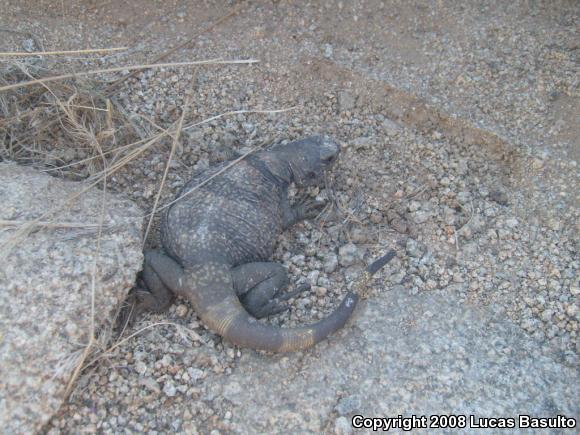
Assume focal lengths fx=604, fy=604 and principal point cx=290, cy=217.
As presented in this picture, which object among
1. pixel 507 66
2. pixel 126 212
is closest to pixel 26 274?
pixel 126 212

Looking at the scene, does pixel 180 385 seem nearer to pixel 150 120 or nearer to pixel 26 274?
pixel 26 274

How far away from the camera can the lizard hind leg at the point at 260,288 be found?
3721 mm

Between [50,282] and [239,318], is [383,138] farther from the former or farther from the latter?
[50,282]

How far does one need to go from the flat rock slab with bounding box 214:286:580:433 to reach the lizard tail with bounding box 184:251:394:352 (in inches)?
4.3

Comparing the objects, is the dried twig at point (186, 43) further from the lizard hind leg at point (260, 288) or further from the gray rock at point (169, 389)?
the gray rock at point (169, 389)

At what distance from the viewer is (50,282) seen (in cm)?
333

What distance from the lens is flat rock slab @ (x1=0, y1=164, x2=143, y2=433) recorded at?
9.95ft

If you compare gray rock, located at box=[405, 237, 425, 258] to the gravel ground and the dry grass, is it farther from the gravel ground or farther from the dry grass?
the dry grass

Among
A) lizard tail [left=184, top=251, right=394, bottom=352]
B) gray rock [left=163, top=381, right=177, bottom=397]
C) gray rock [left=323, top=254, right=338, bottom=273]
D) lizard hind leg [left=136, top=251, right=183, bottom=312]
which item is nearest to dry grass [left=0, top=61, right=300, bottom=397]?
lizard hind leg [left=136, top=251, right=183, bottom=312]

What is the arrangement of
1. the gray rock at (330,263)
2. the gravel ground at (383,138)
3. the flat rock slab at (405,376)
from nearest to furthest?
the flat rock slab at (405,376) < the gravel ground at (383,138) < the gray rock at (330,263)

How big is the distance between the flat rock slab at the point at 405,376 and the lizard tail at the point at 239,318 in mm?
109

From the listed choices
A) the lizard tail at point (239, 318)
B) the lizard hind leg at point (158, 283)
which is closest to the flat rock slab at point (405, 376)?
the lizard tail at point (239, 318)

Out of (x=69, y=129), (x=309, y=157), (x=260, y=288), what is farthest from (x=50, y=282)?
(x=309, y=157)

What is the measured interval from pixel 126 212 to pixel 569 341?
283 centimetres
